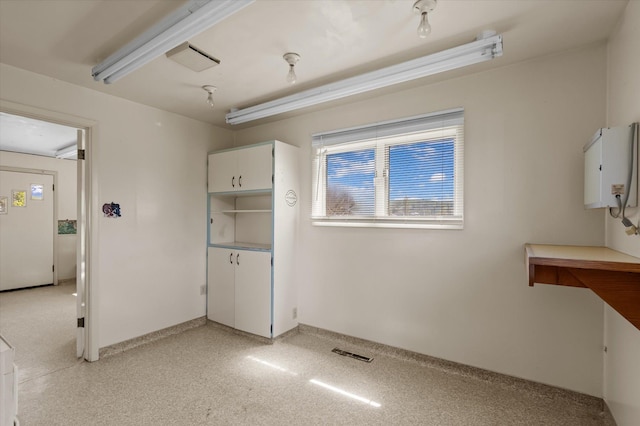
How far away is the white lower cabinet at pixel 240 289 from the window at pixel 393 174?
0.86 m

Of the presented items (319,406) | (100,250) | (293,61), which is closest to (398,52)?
(293,61)

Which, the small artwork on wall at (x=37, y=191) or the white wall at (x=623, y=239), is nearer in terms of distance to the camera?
the white wall at (x=623, y=239)

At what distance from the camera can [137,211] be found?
3.35 metres

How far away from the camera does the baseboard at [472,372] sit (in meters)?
2.25


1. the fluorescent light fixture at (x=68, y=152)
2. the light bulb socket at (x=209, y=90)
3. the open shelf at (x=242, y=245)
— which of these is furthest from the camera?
the fluorescent light fixture at (x=68, y=152)

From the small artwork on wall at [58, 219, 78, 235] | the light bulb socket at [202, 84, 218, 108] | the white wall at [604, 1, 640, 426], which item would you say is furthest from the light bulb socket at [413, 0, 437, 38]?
the small artwork on wall at [58, 219, 78, 235]

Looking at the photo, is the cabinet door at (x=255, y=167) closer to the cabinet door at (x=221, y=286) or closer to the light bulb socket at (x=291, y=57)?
the cabinet door at (x=221, y=286)

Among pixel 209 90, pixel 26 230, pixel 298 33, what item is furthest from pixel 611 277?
pixel 26 230

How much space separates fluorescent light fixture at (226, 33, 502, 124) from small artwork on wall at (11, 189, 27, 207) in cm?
553

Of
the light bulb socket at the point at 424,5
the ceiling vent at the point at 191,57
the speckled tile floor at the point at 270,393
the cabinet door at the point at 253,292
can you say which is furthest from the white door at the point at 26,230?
the light bulb socket at the point at 424,5

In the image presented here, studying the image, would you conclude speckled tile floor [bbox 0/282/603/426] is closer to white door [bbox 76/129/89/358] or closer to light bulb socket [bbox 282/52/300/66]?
white door [bbox 76/129/89/358]

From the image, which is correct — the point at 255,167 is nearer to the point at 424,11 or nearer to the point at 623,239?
the point at 424,11

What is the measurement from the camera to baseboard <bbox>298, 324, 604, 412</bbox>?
2.25 m

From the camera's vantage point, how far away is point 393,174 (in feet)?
10.2
